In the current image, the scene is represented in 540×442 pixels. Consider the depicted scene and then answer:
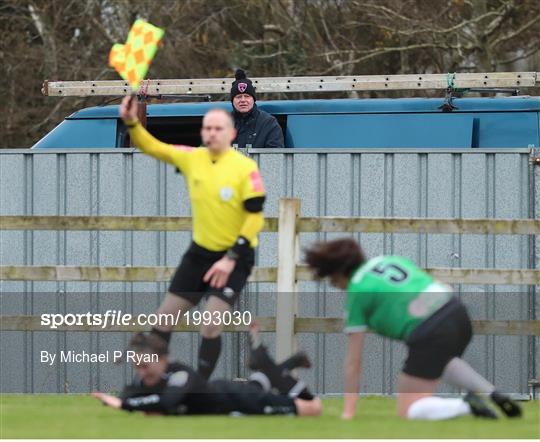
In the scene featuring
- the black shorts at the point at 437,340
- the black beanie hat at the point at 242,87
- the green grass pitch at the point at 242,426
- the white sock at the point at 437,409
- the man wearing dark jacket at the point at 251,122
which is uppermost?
the black beanie hat at the point at 242,87

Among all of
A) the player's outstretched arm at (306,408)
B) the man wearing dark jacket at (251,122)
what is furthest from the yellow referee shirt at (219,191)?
the man wearing dark jacket at (251,122)

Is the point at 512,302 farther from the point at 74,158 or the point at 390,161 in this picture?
the point at 74,158

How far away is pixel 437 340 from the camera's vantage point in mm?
7582

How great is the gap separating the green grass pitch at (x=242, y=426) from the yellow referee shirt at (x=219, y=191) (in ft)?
4.29

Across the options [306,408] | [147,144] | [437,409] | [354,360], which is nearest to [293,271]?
[147,144]

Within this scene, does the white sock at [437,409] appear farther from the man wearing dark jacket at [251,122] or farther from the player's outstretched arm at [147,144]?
the man wearing dark jacket at [251,122]

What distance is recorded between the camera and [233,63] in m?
26.7

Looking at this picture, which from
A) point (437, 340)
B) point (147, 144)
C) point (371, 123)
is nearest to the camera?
point (437, 340)

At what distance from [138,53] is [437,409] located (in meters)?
3.15

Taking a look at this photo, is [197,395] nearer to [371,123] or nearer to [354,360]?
[354,360]

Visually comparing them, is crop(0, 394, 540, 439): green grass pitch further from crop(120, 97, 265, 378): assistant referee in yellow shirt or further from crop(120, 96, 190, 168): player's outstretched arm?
crop(120, 96, 190, 168): player's outstretched arm

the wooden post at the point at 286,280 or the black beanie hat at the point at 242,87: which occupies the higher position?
the black beanie hat at the point at 242,87

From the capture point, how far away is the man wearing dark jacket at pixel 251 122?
12.4 metres

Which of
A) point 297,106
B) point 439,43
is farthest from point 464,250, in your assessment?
point 439,43
